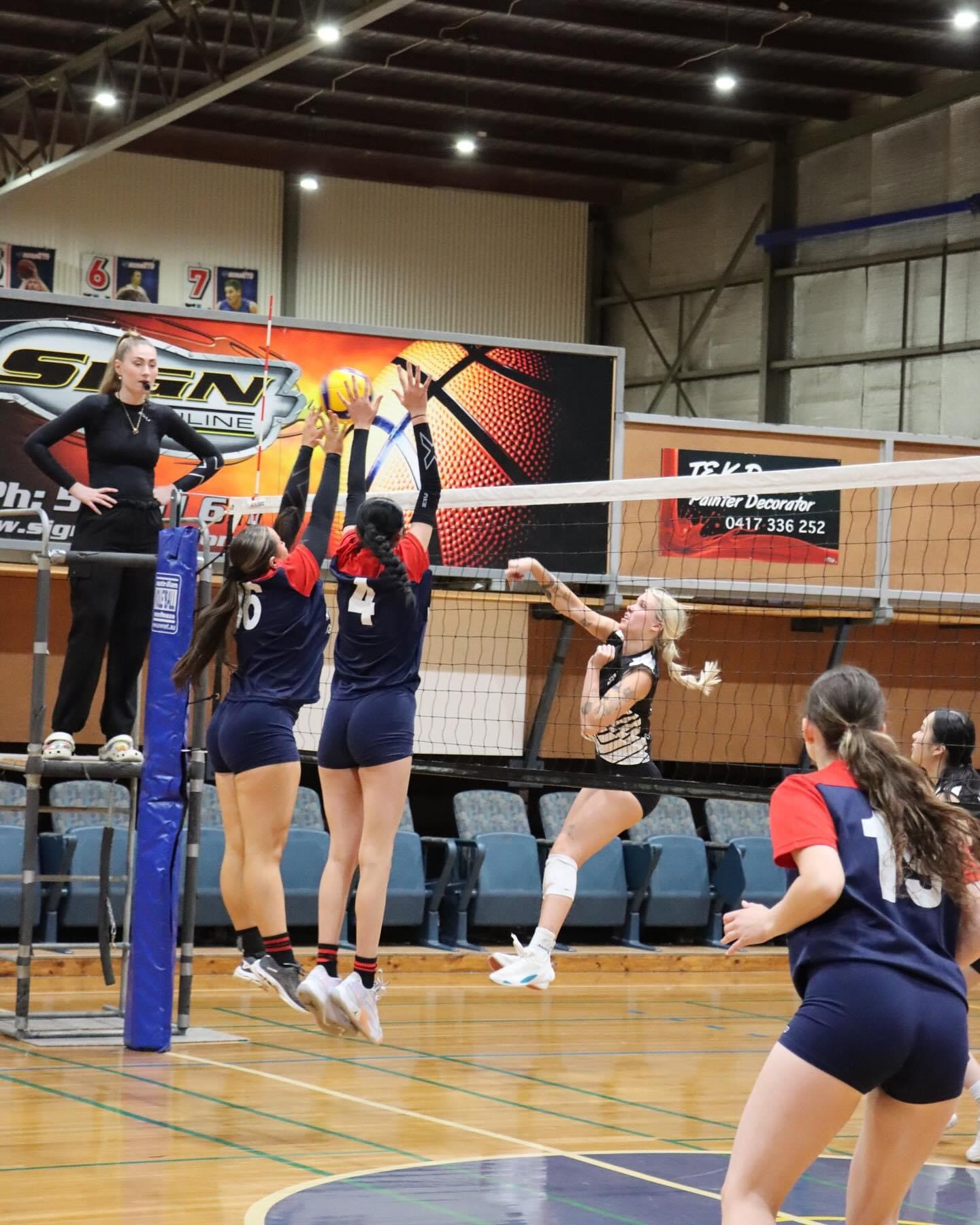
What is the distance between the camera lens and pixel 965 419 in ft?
58.7

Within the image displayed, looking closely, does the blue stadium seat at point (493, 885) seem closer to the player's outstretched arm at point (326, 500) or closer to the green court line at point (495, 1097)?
the green court line at point (495, 1097)

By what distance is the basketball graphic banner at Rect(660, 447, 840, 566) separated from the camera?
40.3 ft

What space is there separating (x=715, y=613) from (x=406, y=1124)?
6703mm

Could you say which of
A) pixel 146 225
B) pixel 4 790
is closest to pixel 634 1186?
pixel 4 790

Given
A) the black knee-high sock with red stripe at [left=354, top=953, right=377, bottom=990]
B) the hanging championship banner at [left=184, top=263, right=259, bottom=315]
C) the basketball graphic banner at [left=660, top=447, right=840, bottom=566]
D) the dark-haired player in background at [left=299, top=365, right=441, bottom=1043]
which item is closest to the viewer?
the dark-haired player in background at [left=299, top=365, right=441, bottom=1043]

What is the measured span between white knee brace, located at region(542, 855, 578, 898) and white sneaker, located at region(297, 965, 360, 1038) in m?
0.88

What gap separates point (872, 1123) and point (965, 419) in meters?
15.2

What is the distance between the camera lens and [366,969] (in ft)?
20.9

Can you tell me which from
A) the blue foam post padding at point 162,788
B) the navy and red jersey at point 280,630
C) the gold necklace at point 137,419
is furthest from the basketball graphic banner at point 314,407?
the navy and red jersey at point 280,630

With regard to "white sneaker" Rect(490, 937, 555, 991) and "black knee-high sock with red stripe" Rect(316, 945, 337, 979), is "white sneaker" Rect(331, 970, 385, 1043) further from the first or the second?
"white sneaker" Rect(490, 937, 555, 991)

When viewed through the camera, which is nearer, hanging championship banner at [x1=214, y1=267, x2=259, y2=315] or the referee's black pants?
the referee's black pants

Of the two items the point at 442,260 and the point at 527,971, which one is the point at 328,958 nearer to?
the point at 527,971

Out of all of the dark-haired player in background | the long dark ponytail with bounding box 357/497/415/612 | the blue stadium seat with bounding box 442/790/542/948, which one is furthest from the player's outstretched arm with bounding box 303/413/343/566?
the blue stadium seat with bounding box 442/790/542/948

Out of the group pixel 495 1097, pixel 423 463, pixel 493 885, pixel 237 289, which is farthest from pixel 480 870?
pixel 237 289
